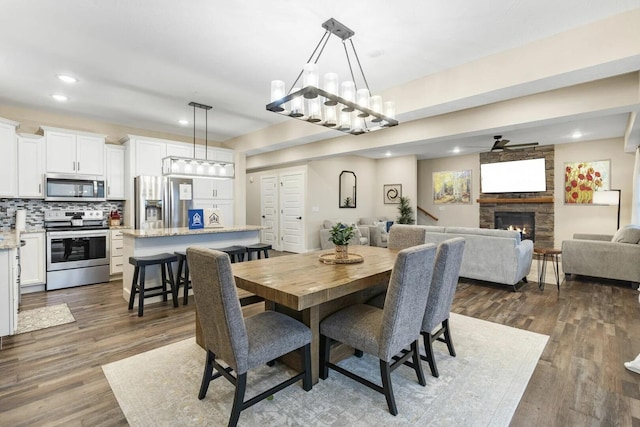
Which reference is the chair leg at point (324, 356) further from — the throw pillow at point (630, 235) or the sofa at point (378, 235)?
the sofa at point (378, 235)

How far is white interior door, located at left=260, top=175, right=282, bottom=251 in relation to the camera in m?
8.49

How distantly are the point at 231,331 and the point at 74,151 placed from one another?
5018 mm

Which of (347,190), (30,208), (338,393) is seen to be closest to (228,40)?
(338,393)

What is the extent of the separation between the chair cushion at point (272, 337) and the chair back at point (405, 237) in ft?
5.72

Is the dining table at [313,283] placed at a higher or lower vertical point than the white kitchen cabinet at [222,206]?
lower

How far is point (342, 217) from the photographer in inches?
341

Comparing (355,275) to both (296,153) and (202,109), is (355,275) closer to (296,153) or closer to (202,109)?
(202,109)

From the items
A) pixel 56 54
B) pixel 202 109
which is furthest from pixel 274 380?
pixel 202 109

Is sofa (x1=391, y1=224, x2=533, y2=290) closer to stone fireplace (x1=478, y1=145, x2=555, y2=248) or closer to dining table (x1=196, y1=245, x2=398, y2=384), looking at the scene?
dining table (x1=196, y1=245, x2=398, y2=384)

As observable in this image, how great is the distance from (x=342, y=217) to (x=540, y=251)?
4.91 meters

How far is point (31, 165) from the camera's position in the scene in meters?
4.59

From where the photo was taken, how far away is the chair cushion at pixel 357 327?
1898 mm

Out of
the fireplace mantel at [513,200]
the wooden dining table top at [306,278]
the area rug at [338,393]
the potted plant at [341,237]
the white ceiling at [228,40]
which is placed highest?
the white ceiling at [228,40]

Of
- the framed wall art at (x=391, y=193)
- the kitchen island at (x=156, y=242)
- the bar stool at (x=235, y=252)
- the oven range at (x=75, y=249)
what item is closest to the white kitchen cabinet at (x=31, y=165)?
the oven range at (x=75, y=249)
